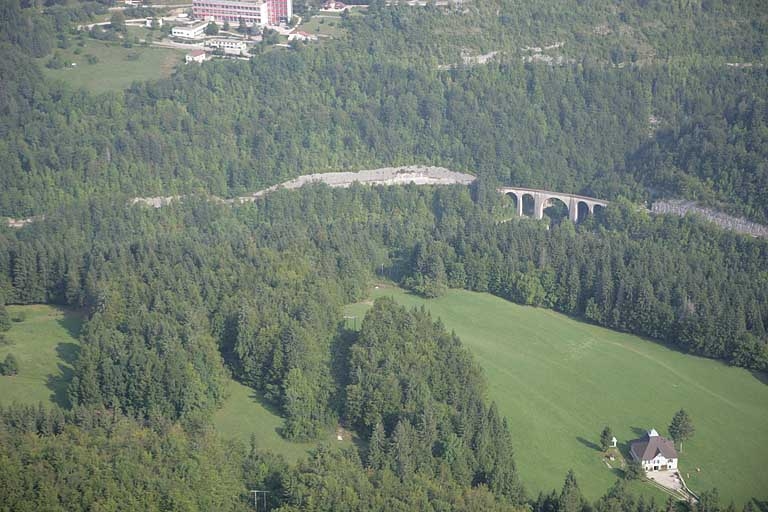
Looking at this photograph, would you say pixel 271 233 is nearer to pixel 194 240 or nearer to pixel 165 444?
pixel 194 240

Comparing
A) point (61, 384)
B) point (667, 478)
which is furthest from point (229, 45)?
point (667, 478)

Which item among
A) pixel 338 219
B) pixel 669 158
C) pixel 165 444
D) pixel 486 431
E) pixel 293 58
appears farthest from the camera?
pixel 293 58

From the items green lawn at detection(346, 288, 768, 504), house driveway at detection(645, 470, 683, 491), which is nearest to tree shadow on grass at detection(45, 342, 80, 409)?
green lawn at detection(346, 288, 768, 504)

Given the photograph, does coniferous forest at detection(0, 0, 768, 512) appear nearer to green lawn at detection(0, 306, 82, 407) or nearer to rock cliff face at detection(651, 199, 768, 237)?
rock cliff face at detection(651, 199, 768, 237)

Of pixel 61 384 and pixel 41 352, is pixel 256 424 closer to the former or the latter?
pixel 61 384

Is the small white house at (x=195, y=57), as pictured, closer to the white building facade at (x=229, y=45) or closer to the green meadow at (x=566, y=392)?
the white building facade at (x=229, y=45)

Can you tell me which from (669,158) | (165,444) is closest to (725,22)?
(669,158)
